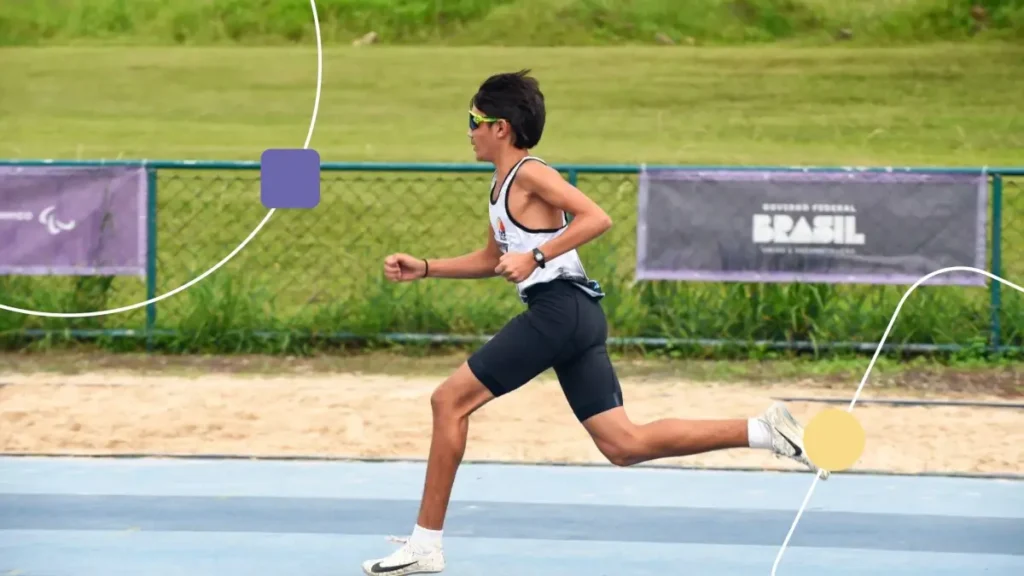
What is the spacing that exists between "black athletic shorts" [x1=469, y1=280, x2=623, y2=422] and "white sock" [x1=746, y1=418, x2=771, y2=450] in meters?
0.47

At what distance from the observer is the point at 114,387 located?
10.3 m

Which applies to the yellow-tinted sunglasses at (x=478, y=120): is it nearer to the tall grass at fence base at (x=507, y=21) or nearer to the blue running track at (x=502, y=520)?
the blue running track at (x=502, y=520)

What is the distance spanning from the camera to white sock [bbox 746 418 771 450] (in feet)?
20.1

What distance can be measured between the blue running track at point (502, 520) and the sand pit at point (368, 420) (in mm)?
429

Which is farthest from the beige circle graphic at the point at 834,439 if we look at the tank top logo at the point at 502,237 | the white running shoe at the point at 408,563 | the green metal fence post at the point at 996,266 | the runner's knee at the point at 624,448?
the green metal fence post at the point at 996,266

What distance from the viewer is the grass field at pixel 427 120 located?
15445 millimetres

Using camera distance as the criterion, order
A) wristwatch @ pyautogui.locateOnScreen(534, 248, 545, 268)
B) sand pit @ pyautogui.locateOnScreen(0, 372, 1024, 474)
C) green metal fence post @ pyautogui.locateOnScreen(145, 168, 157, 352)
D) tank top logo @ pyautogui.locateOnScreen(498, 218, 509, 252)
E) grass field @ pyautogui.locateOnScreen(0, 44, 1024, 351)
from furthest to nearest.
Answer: grass field @ pyautogui.locateOnScreen(0, 44, 1024, 351)
green metal fence post @ pyautogui.locateOnScreen(145, 168, 157, 352)
sand pit @ pyautogui.locateOnScreen(0, 372, 1024, 474)
tank top logo @ pyautogui.locateOnScreen(498, 218, 509, 252)
wristwatch @ pyautogui.locateOnScreen(534, 248, 545, 268)

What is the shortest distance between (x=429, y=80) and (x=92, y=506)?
1444 cm

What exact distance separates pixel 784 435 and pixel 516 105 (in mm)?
1502

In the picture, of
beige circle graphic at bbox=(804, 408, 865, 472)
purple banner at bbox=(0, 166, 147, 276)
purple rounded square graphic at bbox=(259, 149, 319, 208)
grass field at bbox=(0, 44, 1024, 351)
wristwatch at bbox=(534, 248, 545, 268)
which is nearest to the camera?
beige circle graphic at bbox=(804, 408, 865, 472)

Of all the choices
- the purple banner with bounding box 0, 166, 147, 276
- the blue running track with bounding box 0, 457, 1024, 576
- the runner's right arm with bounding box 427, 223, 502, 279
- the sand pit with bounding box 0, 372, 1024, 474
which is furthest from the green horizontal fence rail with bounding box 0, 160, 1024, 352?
the runner's right arm with bounding box 427, 223, 502, 279

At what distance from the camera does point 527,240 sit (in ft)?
19.8

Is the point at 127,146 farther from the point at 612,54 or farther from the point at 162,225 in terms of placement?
the point at 612,54

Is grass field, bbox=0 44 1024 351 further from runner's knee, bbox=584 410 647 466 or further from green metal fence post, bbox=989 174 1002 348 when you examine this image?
runner's knee, bbox=584 410 647 466
